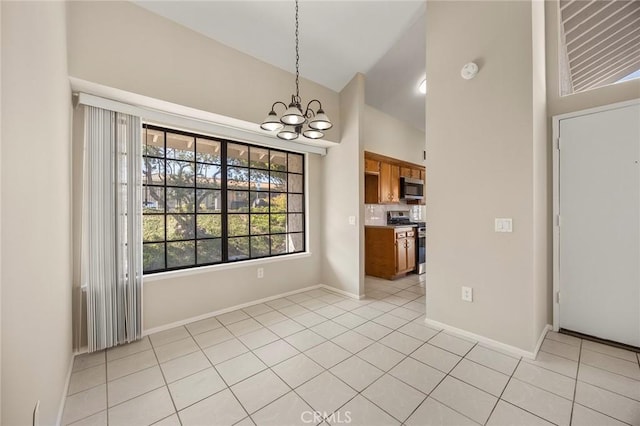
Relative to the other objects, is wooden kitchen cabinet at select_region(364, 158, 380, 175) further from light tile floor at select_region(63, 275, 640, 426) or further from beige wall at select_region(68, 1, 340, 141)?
light tile floor at select_region(63, 275, 640, 426)

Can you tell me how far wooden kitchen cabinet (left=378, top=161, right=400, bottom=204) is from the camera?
5039 mm

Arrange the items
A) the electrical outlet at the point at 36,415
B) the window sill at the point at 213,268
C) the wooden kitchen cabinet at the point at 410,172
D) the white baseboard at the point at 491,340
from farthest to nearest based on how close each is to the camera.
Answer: the wooden kitchen cabinet at the point at 410,172 → the window sill at the point at 213,268 → the white baseboard at the point at 491,340 → the electrical outlet at the point at 36,415

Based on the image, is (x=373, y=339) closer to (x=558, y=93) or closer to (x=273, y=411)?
(x=273, y=411)

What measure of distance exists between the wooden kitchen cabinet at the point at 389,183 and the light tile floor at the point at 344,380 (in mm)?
2719

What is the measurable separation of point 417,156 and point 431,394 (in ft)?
16.4

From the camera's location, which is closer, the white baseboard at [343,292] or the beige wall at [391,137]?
the white baseboard at [343,292]

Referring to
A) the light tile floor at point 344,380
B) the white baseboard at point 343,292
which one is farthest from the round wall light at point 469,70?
the white baseboard at point 343,292

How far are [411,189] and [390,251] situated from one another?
176cm

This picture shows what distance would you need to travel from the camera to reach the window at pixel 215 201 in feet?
9.37

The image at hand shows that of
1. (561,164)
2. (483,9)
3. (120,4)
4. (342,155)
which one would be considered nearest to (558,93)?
(561,164)

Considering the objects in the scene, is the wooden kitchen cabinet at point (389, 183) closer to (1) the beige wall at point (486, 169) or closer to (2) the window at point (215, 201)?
(2) the window at point (215, 201)

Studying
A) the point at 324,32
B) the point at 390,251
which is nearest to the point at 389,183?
→ the point at 390,251

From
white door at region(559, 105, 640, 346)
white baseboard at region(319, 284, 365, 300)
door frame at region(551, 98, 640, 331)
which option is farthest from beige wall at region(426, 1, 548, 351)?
white baseboard at region(319, 284, 365, 300)

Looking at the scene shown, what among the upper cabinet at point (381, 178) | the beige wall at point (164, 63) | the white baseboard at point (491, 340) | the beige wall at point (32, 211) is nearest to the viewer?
the beige wall at point (32, 211)
